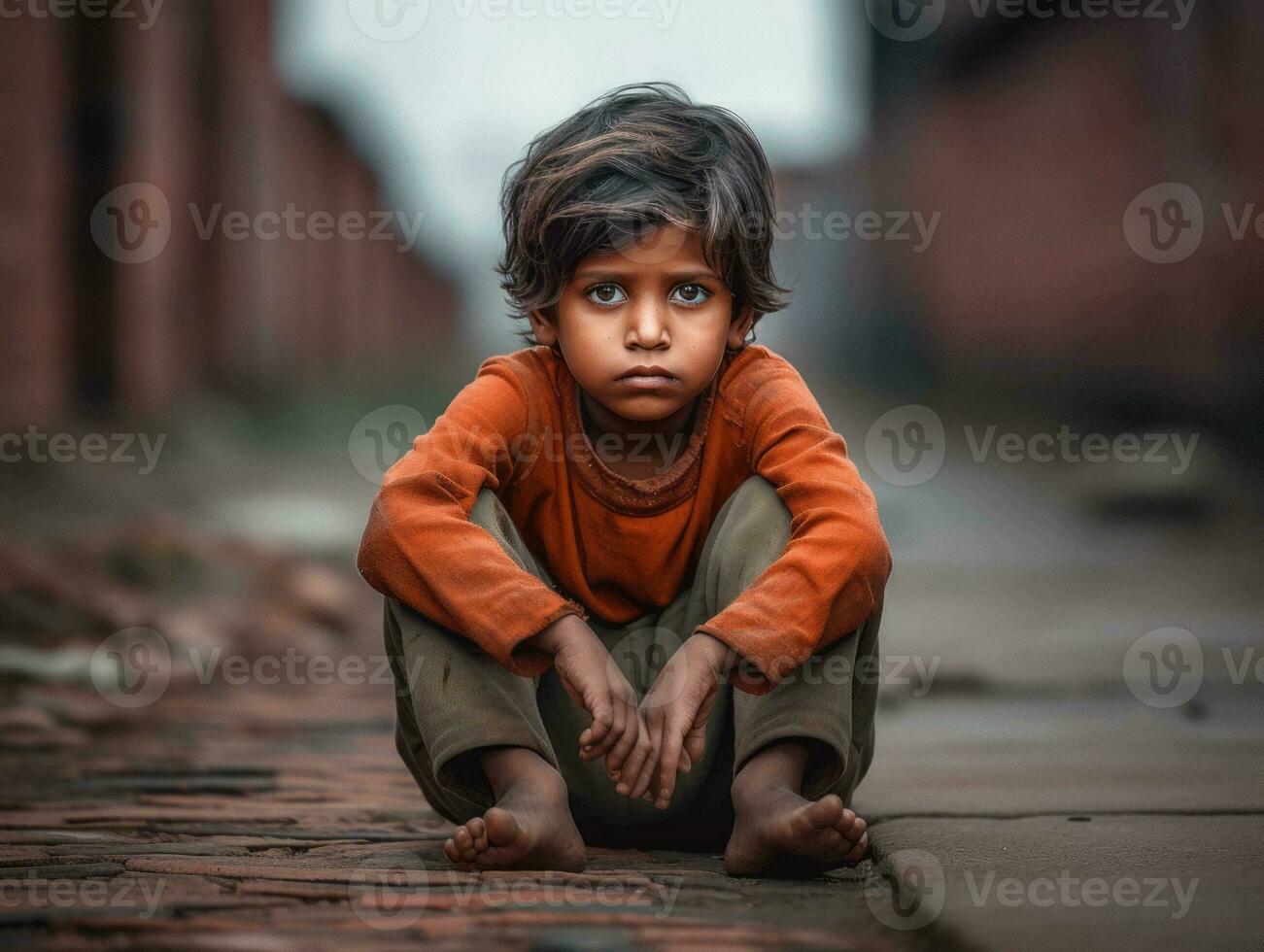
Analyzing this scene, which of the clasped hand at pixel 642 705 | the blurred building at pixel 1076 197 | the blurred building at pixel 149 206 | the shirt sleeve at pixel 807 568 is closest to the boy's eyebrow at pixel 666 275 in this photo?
the shirt sleeve at pixel 807 568

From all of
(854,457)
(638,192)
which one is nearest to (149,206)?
(854,457)

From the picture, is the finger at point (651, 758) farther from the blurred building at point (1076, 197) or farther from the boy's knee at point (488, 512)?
the blurred building at point (1076, 197)

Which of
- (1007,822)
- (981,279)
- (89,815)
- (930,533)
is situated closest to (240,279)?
(930,533)

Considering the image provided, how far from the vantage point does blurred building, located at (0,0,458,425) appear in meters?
6.65

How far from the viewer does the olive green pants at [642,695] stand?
6.12 feet

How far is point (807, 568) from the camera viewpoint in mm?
→ 1838

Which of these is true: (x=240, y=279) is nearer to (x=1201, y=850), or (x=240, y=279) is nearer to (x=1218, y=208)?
(x=1218, y=208)

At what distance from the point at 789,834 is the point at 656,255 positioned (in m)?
0.91

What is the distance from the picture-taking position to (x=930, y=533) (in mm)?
7773

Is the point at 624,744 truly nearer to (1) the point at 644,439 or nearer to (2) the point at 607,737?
(2) the point at 607,737

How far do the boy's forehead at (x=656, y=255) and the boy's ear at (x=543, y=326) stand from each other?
19 centimetres

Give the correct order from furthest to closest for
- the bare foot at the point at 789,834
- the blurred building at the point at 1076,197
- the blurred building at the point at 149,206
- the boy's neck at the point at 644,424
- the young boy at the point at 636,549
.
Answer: the blurred building at the point at 1076,197, the blurred building at the point at 149,206, the boy's neck at the point at 644,424, the young boy at the point at 636,549, the bare foot at the point at 789,834

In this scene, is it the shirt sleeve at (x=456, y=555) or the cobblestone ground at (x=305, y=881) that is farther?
the shirt sleeve at (x=456, y=555)

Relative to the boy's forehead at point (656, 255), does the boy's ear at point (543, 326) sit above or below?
below
